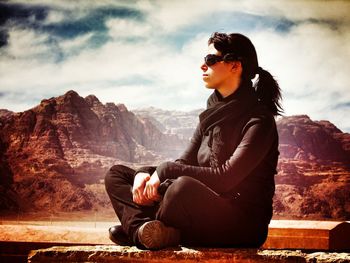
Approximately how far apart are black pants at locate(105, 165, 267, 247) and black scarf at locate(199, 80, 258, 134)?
45 centimetres

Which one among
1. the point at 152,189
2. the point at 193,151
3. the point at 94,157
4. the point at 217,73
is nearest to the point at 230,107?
the point at 217,73

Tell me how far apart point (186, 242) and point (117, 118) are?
90.5 metres

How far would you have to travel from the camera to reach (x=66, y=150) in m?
75.7

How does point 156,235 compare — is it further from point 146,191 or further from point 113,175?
point 113,175

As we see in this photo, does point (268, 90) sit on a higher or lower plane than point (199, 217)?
higher

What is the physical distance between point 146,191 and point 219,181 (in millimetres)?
375

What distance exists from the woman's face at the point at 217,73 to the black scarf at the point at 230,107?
87 millimetres

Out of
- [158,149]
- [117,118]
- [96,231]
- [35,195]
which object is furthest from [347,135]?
[96,231]

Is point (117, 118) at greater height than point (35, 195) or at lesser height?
greater

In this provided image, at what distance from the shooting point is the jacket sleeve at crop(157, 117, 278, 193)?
6.33ft

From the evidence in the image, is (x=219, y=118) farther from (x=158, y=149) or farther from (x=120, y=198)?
(x=158, y=149)

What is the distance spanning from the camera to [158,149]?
97.1m

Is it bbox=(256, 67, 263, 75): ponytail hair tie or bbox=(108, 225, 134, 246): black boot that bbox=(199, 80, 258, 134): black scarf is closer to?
bbox=(256, 67, 263, 75): ponytail hair tie

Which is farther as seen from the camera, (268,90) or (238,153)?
(268,90)
